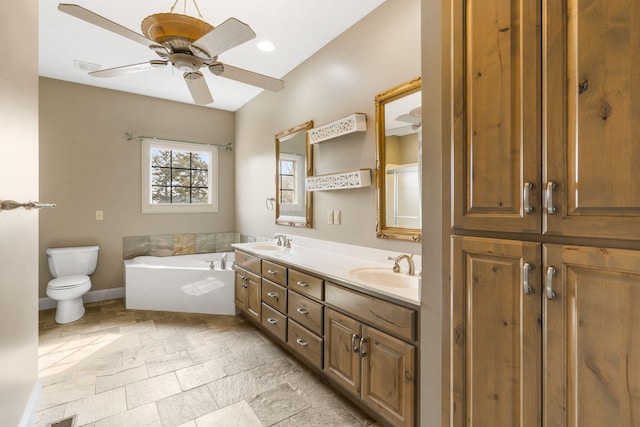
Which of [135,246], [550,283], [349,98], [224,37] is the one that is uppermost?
[349,98]

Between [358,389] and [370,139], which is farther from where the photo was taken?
[370,139]

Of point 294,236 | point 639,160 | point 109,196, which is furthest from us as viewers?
point 109,196

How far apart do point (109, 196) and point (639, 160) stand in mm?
4727

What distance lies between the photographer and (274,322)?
256 centimetres

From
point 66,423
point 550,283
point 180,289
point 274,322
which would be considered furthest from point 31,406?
point 550,283

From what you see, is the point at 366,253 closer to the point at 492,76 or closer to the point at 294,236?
the point at 294,236

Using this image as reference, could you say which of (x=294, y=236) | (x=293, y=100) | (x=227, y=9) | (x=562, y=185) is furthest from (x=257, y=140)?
(x=562, y=185)

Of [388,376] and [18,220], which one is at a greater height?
[18,220]

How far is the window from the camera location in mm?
4113

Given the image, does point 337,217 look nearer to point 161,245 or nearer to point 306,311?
point 306,311

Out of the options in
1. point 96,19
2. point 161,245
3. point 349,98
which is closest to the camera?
point 96,19

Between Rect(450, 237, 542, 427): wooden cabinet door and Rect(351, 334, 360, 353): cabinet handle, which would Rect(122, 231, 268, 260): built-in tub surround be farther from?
Rect(450, 237, 542, 427): wooden cabinet door

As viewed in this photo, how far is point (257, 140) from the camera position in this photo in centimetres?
400

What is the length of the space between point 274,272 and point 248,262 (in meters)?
0.57
